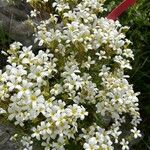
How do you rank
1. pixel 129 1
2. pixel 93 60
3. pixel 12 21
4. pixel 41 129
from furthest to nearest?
pixel 12 21 → pixel 129 1 → pixel 93 60 → pixel 41 129

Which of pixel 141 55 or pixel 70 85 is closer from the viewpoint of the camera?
pixel 70 85

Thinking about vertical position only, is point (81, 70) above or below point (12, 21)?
above

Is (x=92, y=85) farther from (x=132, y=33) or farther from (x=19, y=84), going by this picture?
(x=132, y=33)

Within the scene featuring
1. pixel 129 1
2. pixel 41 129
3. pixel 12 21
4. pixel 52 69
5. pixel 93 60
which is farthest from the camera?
pixel 12 21

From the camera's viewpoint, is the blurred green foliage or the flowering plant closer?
the flowering plant

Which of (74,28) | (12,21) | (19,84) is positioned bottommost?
(12,21)

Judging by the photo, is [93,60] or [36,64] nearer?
[36,64]

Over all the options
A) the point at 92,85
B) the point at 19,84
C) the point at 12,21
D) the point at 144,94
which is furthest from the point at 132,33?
the point at 19,84

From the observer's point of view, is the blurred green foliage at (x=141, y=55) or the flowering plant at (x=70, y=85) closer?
the flowering plant at (x=70, y=85)
